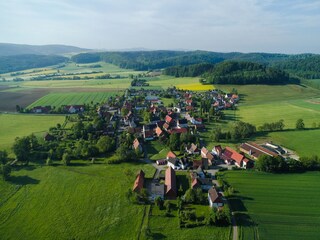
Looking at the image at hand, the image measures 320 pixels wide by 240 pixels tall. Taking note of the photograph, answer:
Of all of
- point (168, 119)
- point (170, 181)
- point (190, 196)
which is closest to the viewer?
point (190, 196)

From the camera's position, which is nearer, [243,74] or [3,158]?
[3,158]

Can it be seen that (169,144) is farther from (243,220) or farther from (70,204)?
(243,220)

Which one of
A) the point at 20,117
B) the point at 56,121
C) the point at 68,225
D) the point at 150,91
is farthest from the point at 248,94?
the point at 68,225

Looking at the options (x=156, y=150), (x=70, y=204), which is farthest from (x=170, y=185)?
(x=156, y=150)

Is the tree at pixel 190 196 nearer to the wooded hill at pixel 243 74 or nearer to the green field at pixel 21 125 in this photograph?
the green field at pixel 21 125

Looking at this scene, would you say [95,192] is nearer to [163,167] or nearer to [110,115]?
[163,167]

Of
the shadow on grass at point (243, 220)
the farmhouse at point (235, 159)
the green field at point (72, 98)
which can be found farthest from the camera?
the green field at point (72, 98)

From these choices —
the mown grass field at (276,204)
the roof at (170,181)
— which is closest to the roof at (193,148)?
the mown grass field at (276,204)
